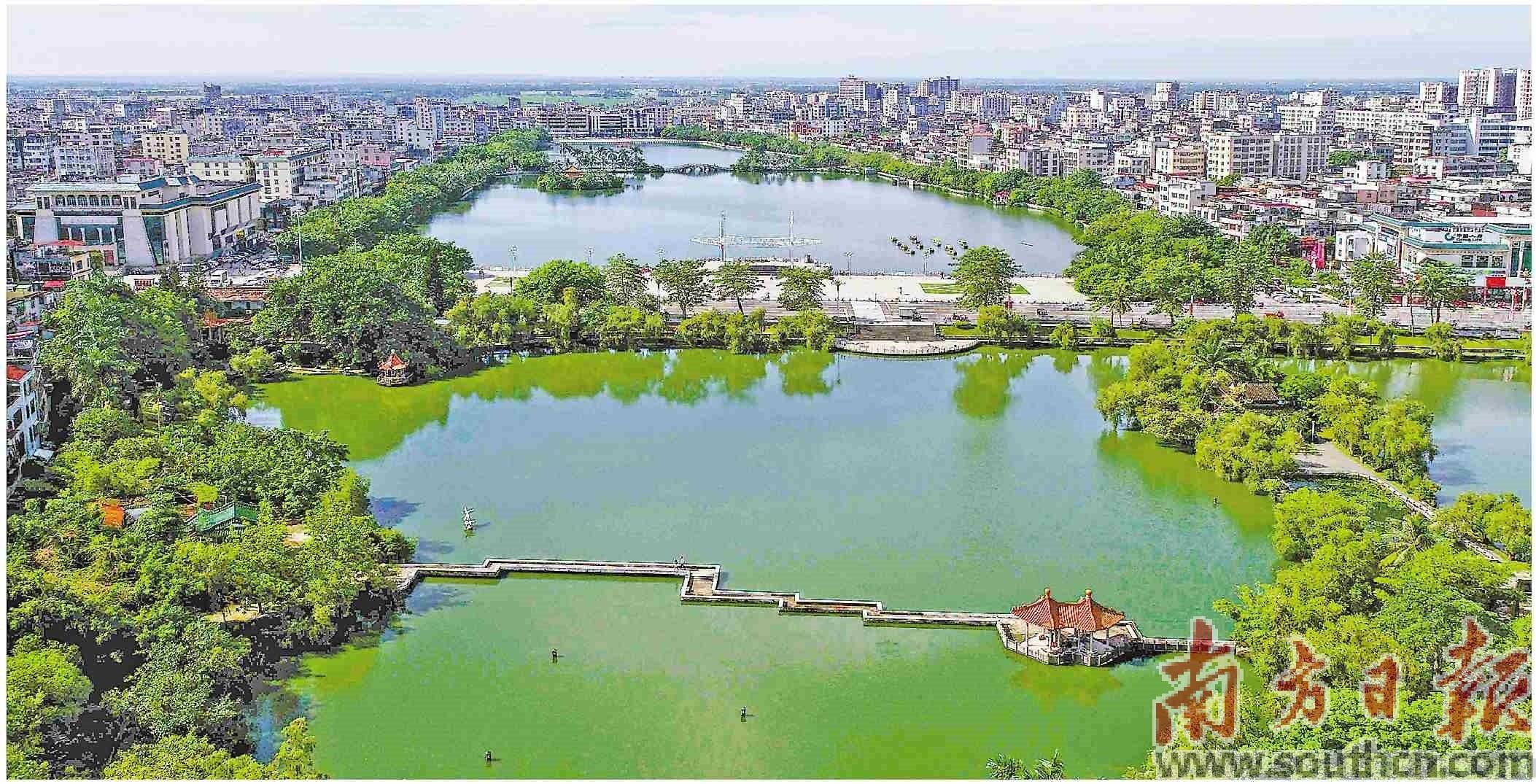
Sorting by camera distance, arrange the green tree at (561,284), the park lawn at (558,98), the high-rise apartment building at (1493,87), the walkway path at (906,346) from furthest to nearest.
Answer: the park lawn at (558,98), the high-rise apartment building at (1493,87), the green tree at (561,284), the walkway path at (906,346)

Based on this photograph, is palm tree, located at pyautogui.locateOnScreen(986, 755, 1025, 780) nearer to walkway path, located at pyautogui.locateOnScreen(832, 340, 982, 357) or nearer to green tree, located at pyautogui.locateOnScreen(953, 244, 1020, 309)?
walkway path, located at pyautogui.locateOnScreen(832, 340, 982, 357)

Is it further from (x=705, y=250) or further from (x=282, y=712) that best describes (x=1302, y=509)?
(x=705, y=250)

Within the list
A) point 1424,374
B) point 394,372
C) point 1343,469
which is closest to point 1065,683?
point 1343,469

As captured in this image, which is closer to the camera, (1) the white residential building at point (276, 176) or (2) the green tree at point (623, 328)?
(2) the green tree at point (623, 328)

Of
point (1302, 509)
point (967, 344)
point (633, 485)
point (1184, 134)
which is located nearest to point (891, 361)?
point (967, 344)

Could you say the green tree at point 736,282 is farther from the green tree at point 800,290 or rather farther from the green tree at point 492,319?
the green tree at point 492,319

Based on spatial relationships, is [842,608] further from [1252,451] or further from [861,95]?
[861,95]

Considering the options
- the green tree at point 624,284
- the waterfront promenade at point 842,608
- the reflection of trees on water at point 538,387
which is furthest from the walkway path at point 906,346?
the waterfront promenade at point 842,608
